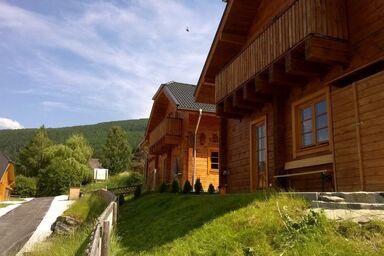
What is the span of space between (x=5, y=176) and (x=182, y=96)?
34.4 m

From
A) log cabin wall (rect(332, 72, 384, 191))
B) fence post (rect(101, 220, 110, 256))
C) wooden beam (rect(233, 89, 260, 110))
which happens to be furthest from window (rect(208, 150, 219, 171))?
fence post (rect(101, 220, 110, 256))

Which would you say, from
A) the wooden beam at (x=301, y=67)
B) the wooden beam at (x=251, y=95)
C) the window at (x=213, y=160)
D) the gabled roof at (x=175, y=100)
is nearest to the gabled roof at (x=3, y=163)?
the gabled roof at (x=175, y=100)

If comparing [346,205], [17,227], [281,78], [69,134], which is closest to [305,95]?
[281,78]

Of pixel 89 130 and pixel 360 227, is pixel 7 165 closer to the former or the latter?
pixel 360 227

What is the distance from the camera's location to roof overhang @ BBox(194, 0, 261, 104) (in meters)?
13.9

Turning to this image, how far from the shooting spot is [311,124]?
10484 millimetres

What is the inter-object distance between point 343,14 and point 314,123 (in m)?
2.62

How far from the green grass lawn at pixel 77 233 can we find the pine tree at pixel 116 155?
199 ft

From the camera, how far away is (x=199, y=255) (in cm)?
626

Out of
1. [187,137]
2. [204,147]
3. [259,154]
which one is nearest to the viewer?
[259,154]

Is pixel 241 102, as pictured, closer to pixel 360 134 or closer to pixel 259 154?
pixel 259 154

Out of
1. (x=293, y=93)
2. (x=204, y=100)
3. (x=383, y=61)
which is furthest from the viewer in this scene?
(x=204, y=100)

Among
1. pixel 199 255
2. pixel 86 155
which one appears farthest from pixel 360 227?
pixel 86 155

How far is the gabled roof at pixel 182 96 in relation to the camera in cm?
2259
